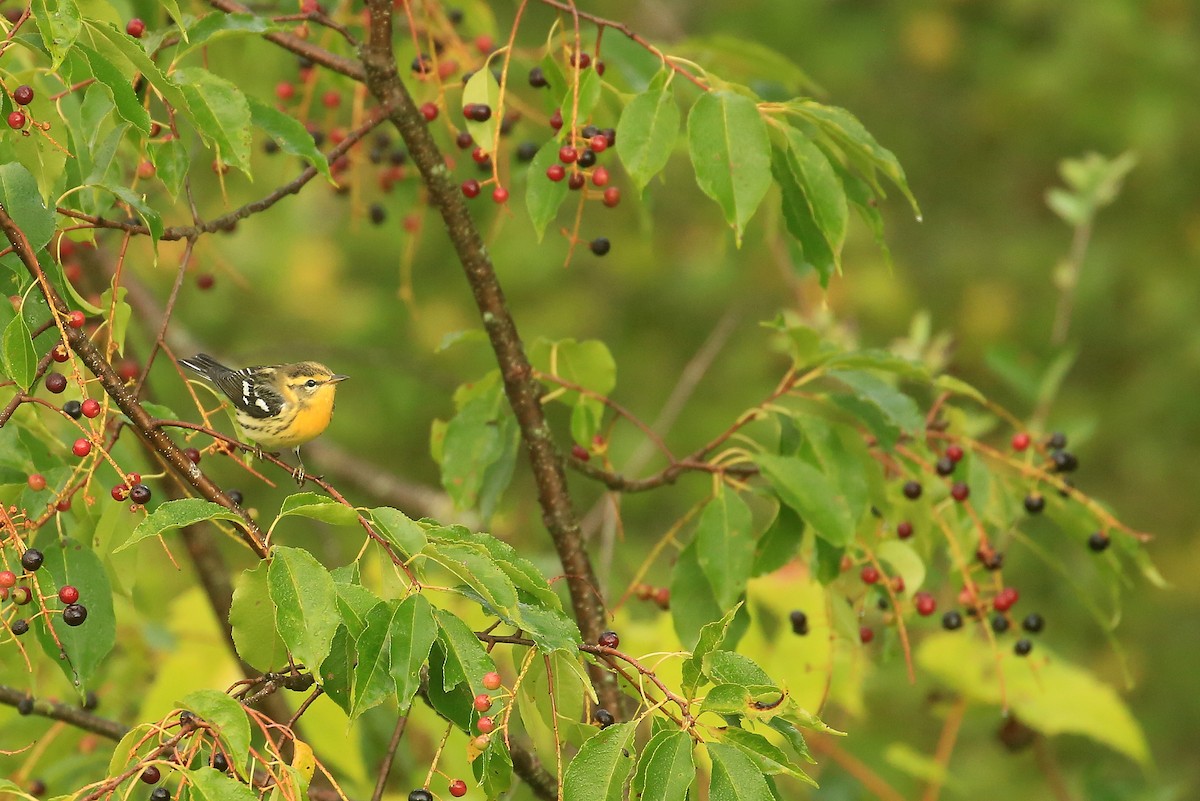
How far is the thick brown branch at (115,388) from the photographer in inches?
76.3

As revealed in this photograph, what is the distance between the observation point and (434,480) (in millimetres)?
8969

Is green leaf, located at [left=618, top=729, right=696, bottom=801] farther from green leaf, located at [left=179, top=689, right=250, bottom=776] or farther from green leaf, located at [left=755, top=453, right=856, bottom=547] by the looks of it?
green leaf, located at [left=755, top=453, right=856, bottom=547]

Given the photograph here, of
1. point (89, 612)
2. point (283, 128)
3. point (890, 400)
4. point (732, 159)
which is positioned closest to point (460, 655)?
point (89, 612)

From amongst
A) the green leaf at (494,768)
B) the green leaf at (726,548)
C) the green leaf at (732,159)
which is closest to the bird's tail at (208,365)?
the green leaf at (726,548)

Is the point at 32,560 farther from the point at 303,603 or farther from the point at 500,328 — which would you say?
the point at 500,328

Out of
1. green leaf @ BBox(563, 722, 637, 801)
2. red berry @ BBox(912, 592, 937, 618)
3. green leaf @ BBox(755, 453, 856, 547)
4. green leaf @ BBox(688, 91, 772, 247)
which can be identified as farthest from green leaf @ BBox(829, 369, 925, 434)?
green leaf @ BBox(563, 722, 637, 801)

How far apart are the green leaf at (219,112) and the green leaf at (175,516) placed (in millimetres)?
680

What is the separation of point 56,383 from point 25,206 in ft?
0.96

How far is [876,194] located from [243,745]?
60.3 inches

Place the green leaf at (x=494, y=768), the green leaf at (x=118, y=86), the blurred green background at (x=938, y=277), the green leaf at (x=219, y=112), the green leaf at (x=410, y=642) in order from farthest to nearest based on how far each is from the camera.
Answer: the blurred green background at (x=938, y=277) < the green leaf at (x=219, y=112) < the green leaf at (x=118, y=86) < the green leaf at (x=494, y=768) < the green leaf at (x=410, y=642)

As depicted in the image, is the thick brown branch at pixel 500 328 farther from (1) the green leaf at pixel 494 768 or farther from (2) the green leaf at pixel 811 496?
(1) the green leaf at pixel 494 768

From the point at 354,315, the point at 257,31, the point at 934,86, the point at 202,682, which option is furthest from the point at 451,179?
the point at 934,86

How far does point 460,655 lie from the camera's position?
5.86 feet

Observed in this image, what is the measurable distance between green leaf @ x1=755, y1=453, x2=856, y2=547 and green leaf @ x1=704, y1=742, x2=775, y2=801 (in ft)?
2.45
